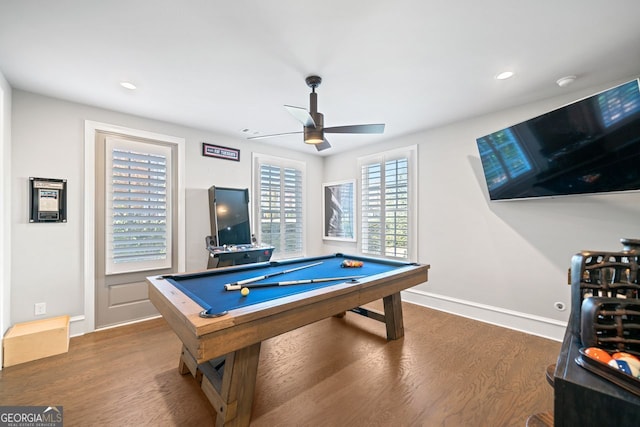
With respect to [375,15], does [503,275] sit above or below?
below

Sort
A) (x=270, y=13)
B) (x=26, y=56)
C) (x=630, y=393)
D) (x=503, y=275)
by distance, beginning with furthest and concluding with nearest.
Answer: (x=503, y=275), (x=26, y=56), (x=270, y=13), (x=630, y=393)

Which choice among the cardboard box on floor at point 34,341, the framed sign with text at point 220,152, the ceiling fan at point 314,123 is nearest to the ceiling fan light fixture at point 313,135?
the ceiling fan at point 314,123

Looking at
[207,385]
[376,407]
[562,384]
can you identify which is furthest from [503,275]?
[207,385]

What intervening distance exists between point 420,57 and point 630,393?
2.27 metres

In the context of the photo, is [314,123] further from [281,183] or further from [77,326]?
[77,326]

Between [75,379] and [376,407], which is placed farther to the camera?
[75,379]

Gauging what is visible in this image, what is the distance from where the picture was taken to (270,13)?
167 cm

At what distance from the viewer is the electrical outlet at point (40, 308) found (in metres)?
2.71

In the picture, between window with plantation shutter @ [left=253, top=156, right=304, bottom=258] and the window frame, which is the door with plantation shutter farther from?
window with plantation shutter @ [left=253, top=156, right=304, bottom=258]

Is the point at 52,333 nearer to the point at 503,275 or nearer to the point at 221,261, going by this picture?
the point at 221,261

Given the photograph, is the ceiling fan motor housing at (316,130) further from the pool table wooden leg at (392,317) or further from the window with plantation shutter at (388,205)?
the window with plantation shutter at (388,205)

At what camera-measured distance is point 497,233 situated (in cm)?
321

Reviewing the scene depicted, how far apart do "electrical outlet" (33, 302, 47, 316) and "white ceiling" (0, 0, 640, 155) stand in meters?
2.19

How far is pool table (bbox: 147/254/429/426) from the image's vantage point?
4.52ft
